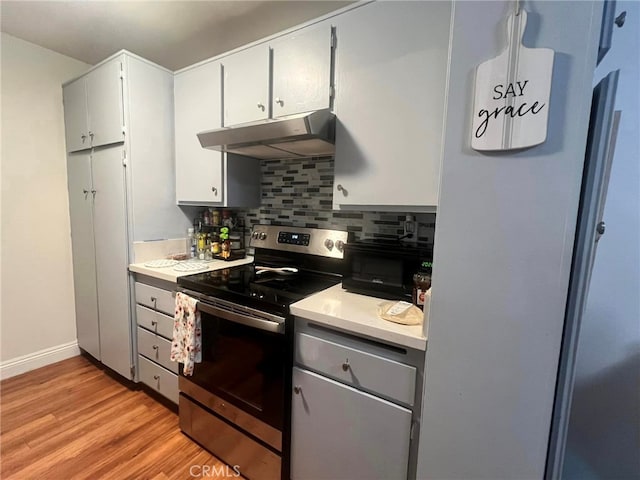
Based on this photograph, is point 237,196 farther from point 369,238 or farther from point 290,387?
point 290,387

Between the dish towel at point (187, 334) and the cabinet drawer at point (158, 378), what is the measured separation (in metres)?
0.37

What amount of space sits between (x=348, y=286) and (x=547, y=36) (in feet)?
3.53

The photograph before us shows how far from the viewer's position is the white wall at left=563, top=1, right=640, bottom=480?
42.5 inches

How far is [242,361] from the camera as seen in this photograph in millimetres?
1319

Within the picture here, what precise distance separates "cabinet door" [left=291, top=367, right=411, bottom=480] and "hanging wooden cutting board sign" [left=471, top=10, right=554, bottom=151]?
2.92 ft

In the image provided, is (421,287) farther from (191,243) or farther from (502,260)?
(191,243)

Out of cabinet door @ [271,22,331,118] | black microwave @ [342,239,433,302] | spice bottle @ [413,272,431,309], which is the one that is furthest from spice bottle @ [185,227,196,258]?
spice bottle @ [413,272,431,309]

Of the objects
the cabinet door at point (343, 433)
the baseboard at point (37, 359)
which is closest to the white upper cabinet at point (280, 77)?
the cabinet door at point (343, 433)

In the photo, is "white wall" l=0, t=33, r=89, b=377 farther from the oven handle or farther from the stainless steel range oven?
the oven handle

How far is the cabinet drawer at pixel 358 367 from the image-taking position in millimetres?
967

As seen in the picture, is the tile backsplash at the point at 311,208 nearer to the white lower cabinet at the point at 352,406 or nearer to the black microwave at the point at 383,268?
the black microwave at the point at 383,268

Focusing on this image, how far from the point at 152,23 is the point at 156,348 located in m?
2.01

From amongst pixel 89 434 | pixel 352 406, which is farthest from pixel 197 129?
pixel 89 434

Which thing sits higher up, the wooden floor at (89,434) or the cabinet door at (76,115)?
the cabinet door at (76,115)
